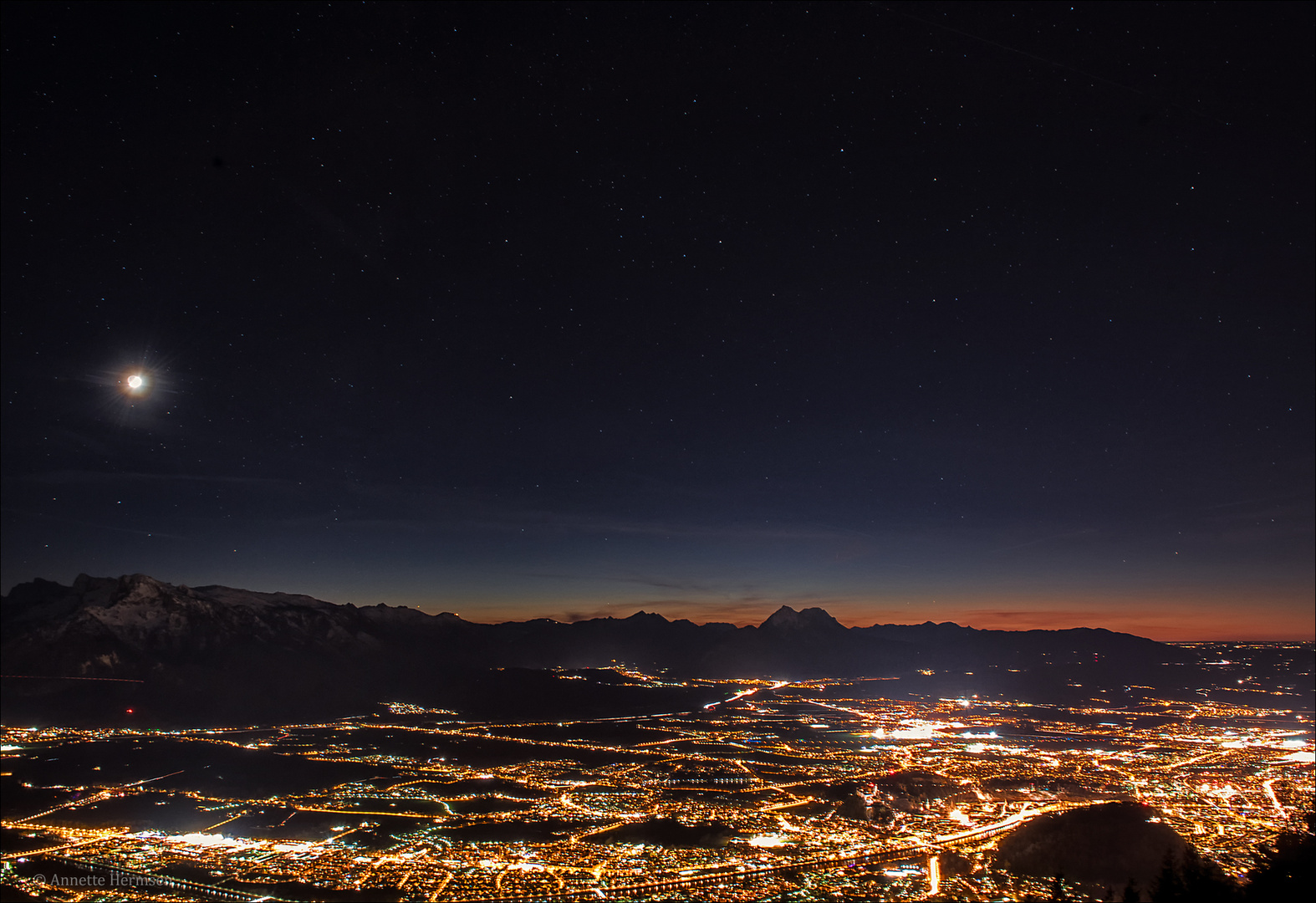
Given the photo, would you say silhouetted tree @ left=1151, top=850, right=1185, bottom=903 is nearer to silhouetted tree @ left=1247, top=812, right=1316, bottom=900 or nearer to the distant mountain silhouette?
silhouetted tree @ left=1247, top=812, right=1316, bottom=900

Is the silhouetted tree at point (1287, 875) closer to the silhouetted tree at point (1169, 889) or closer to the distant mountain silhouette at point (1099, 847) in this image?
the silhouetted tree at point (1169, 889)

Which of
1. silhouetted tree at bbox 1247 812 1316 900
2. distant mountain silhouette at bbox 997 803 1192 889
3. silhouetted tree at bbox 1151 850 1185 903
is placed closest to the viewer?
silhouetted tree at bbox 1247 812 1316 900

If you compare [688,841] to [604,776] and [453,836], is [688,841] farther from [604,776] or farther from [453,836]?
[604,776]

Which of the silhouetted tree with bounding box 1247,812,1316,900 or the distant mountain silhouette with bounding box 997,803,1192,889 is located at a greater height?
the silhouetted tree with bounding box 1247,812,1316,900

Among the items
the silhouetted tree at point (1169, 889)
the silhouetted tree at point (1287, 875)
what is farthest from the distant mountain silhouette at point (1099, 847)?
the silhouetted tree at point (1169, 889)

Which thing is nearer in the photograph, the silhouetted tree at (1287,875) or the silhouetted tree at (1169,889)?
the silhouetted tree at (1287,875)

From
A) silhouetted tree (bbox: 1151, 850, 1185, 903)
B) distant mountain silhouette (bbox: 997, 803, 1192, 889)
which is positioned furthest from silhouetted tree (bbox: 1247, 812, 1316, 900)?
distant mountain silhouette (bbox: 997, 803, 1192, 889)

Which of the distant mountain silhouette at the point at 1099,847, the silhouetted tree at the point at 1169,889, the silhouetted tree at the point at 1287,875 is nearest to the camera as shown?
the silhouetted tree at the point at 1287,875

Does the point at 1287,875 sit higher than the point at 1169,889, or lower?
higher

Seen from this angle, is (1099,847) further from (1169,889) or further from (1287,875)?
(1169,889)

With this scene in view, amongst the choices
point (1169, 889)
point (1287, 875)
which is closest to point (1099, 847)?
point (1287, 875)

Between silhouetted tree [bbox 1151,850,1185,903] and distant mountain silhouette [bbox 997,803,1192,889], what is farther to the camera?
distant mountain silhouette [bbox 997,803,1192,889]

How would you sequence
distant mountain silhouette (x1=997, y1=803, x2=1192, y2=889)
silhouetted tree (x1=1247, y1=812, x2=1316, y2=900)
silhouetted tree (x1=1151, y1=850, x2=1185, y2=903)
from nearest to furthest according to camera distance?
1. silhouetted tree (x1=1247, y1=812, x2=1316, y2=900)
2. silhouetted tree (x1=1151, y1=850, x2=1185, y2=903)
3. distant mountain silhouette (x1=997, y1=803, x2=1192, y2=889)
